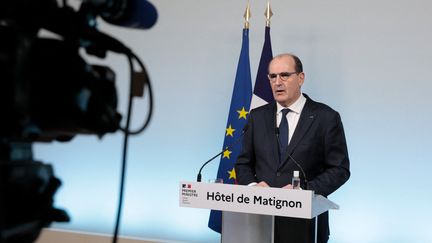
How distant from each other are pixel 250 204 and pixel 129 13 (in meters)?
1.33

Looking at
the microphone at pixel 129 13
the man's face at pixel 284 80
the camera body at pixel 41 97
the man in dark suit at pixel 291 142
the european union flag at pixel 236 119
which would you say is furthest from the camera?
the european union flag at pixel 236 119

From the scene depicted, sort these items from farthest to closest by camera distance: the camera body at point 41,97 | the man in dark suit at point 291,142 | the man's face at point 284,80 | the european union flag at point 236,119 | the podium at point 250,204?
1. the european union flag at point 236,119
2. the man's face at point 284,80
3. the man in dark suit at point 291,142
4. the podium at point 250,204
5. the camera body at point 41,97

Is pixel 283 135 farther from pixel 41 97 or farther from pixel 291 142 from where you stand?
pixel 41 97

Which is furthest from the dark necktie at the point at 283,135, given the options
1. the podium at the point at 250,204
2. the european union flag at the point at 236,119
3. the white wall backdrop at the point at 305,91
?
the white wall backdrop at the point at 305,91

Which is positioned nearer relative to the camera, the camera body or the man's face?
the camera body

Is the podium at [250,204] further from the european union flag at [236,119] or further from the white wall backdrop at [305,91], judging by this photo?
the white wall backdrop at [305,91]

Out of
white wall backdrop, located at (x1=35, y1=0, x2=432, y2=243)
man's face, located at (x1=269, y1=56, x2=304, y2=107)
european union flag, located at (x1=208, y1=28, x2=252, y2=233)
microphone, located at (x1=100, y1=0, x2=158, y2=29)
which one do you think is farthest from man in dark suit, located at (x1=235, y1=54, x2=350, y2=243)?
microphone, located at (x1=100, y1=0, x2=158, y2=29)

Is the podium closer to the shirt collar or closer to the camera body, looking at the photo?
the shirt collar

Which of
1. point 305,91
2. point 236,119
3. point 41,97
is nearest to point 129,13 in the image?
point 41,97

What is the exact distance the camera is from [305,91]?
157 inches

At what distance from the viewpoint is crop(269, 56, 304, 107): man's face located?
286 cm

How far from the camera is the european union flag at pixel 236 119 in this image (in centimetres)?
370

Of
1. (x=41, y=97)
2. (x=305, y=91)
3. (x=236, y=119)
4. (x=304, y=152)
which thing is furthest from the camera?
(x=305, y=91)

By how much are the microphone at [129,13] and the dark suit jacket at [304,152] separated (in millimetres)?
1852
